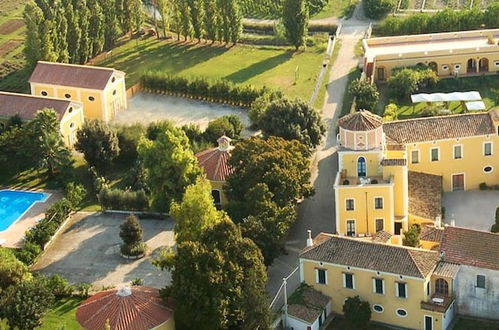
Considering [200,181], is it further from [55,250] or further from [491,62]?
[491,62]

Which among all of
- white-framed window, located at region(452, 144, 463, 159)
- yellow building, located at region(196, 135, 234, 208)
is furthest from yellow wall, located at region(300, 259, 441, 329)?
white-framed window, located at region(452, 144, 463, 159)

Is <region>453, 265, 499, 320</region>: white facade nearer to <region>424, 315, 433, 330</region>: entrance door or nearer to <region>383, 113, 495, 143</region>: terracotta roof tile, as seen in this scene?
<region>424, 315, 433, 330</region>: entrance door

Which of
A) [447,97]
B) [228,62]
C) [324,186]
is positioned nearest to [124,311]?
[324,186]

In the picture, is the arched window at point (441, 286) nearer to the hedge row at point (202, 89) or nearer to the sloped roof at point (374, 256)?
the sloped roof at point (374, 256)

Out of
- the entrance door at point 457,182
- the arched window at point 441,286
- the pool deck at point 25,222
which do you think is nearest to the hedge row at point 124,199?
the pool deck at point 25,222

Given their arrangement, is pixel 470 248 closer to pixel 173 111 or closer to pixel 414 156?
pixel 414 156

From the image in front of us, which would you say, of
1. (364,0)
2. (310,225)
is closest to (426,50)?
(364,0)
